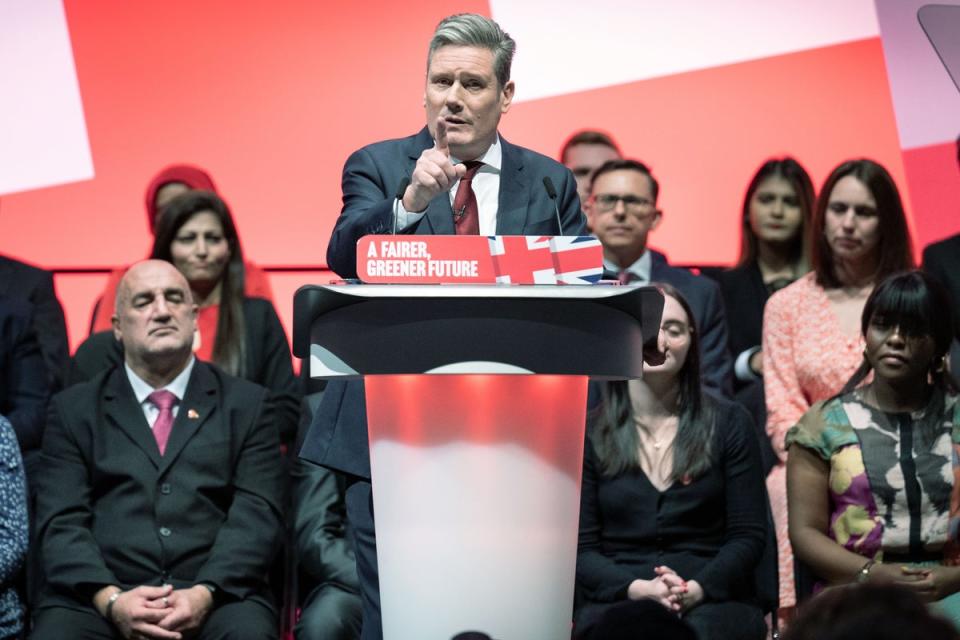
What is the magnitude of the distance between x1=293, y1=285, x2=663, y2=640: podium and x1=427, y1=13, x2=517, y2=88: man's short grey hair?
1.90 ft

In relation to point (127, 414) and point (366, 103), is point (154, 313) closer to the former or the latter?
point (127, 414)

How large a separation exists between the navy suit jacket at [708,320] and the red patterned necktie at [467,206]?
1.98m

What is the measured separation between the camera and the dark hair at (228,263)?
4359 mm

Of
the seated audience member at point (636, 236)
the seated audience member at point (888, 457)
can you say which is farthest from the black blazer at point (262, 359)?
the seated audience member at point (888, 457)

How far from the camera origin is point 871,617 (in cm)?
136

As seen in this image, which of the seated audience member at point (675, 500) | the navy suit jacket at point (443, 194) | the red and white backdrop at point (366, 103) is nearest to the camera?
the navy suit jacket at point (443, 194)

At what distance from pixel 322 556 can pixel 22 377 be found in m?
1.08

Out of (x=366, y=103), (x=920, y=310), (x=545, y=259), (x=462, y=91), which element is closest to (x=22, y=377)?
(x=366, y=103)

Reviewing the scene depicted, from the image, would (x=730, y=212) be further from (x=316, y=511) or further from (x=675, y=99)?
(x=316, y=511)

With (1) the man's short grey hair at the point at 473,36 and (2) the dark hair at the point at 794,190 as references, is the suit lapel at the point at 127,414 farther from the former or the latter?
(2) the dark hair at the point at 794,190

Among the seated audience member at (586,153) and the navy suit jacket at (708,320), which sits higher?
the seated audience member at (586,153)

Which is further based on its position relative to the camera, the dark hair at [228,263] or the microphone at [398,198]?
the dark hair at [228,263]

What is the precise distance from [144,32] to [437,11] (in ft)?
3.57

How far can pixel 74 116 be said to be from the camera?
5234mm
